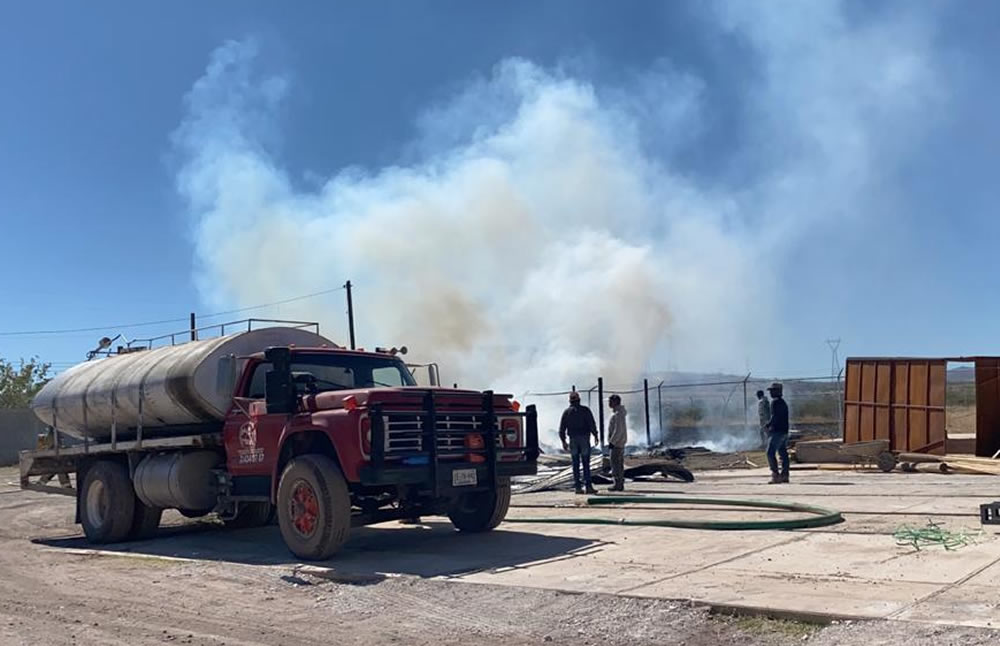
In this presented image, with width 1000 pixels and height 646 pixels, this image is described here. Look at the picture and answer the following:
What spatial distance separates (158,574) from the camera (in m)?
10.5

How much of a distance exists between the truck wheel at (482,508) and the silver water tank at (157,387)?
2.89 metres

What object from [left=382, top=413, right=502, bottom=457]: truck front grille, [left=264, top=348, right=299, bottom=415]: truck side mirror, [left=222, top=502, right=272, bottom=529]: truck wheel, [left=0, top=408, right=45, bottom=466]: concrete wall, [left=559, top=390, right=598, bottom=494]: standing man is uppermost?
[left=264, top=348, right=299, bottom=415]: truck side mirror

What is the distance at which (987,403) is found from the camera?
21625 millimetres

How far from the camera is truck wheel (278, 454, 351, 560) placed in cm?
1016

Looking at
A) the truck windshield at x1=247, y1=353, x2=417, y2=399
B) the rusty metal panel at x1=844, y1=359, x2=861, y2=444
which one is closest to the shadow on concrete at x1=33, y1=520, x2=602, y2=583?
the truck windshield at x1=247, y1=353, x2=417, y2=399

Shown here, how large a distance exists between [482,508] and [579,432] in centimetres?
496

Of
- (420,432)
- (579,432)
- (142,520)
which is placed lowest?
(142,520)

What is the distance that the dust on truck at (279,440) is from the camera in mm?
10273

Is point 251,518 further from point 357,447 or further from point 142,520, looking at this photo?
point 357,447

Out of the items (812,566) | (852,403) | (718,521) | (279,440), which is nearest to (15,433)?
(852,403)

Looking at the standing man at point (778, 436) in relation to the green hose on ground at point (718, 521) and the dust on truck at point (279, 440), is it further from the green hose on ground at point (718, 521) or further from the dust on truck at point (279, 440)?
the dust on truck at point (279, 440)

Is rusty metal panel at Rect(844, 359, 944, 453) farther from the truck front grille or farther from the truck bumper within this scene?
the truck front grille

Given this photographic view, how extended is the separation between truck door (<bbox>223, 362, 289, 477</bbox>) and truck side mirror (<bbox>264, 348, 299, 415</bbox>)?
0.50 ft

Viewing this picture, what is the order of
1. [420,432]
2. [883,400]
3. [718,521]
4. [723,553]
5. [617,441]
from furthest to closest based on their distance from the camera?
1. [883,400]
2. [617,441]
3. [718,521]
4. [420,432]
5. [723,553]
